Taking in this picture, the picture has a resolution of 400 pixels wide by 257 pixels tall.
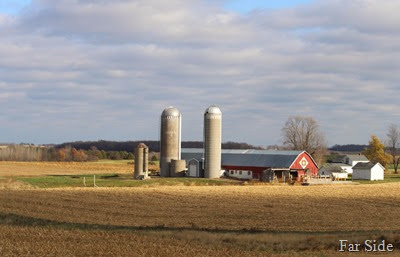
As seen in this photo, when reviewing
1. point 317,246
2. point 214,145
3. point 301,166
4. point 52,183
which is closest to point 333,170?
point 301,166

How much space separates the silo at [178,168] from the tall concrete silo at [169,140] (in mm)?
888

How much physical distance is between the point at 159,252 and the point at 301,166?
52.2 meters

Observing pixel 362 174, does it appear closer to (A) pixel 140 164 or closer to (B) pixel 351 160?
(B) pixel 351 160

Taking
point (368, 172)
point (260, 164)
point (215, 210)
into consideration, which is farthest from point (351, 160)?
point (215, 210)

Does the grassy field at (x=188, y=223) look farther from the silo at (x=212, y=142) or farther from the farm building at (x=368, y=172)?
the farm building at (x=368, y=172)

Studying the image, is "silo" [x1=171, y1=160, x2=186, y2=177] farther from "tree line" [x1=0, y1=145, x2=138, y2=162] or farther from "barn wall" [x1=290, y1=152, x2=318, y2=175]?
"tree line" [x1=0, y1=145, x2=138, y2=162]

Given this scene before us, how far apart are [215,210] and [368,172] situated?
49.4 metres

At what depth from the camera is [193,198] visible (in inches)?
1564

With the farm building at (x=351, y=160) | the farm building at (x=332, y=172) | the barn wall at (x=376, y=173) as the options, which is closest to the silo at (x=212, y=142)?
the farm building at (x=332, y=172)

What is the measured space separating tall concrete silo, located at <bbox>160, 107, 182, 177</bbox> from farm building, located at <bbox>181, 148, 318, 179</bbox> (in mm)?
2261

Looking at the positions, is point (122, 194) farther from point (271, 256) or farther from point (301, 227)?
point (271, 256)

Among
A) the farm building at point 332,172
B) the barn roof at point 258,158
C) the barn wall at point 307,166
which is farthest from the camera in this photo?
the farm building at point 332,172

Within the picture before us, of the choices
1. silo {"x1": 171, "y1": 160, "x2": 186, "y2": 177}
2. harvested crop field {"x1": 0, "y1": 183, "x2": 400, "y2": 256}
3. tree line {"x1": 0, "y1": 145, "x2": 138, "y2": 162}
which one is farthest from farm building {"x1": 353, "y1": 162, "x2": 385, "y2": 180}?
tree line {"x1": 0, "y1": 145, "x2": 138, "y2": 162}

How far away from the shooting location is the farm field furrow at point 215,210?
2644 cm
